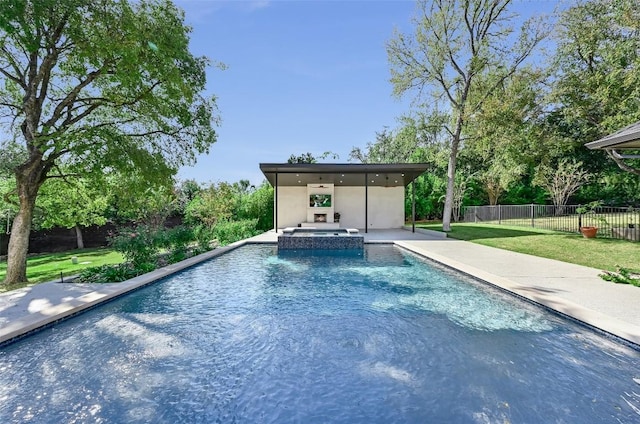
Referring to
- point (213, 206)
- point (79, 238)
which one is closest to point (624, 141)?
point (213, 206)

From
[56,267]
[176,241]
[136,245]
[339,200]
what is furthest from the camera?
[339,200]

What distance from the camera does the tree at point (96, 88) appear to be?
711 centimetres

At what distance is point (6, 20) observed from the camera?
19.6 ft

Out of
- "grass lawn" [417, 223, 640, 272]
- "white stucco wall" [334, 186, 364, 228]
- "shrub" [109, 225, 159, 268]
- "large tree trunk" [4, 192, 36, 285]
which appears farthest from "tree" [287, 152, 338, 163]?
"shrub" [109, 225, 159, 268]

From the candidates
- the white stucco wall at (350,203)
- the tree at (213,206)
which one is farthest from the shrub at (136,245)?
the white stucco wall at (350,203)

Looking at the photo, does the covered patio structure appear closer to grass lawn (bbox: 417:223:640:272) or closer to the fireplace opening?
the fireplace opening

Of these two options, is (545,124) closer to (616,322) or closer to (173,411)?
(616,322)

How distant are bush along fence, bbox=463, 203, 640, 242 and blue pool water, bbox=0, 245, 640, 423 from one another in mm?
9102

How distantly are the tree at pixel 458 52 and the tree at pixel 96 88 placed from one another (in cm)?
1118

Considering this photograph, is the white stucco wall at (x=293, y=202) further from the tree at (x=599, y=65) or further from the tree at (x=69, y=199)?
the tree at (x=599, y=65)

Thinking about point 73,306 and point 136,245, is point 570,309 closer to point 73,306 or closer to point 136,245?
point 73,306

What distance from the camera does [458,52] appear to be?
16.1 metres

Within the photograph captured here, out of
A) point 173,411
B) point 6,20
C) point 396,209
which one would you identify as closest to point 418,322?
point 173,411

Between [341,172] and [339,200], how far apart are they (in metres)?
4.77
